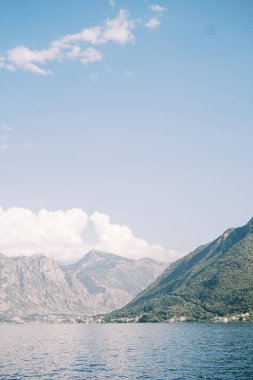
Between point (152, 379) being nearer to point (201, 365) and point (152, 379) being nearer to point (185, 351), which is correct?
point (201, 365)

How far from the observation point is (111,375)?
91500mm

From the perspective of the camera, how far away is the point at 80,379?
286 feet

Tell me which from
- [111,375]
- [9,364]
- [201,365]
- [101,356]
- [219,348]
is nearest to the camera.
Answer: [111,375]

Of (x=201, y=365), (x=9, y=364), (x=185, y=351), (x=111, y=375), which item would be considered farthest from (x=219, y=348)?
(x=9, y=364)

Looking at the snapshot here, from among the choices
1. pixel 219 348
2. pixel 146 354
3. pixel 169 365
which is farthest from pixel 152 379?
pixel 219 348

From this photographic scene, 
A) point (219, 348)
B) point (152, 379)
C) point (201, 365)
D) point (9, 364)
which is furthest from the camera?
point (219, 348)

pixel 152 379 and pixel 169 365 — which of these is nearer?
pixel 152 379

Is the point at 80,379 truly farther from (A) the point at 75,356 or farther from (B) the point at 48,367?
(A) the point at 75,356

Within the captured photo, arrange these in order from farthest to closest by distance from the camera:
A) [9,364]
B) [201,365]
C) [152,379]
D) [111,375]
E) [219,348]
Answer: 1. [219,348]
2. [9,364]
3. [201,365]
4. [111,375]
5. [152,379]

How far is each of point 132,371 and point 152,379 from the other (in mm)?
12586

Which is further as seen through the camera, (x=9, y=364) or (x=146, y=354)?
(x=146, y=354)

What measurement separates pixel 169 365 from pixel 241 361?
20.1 meters

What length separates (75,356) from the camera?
5197 inches

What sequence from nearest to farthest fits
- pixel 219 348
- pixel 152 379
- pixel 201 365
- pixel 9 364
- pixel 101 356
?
1. pixel 152 379
2. pixel 201 365
3. pixel 9 364
4. pixel 101 356
5. pixel 219 348
